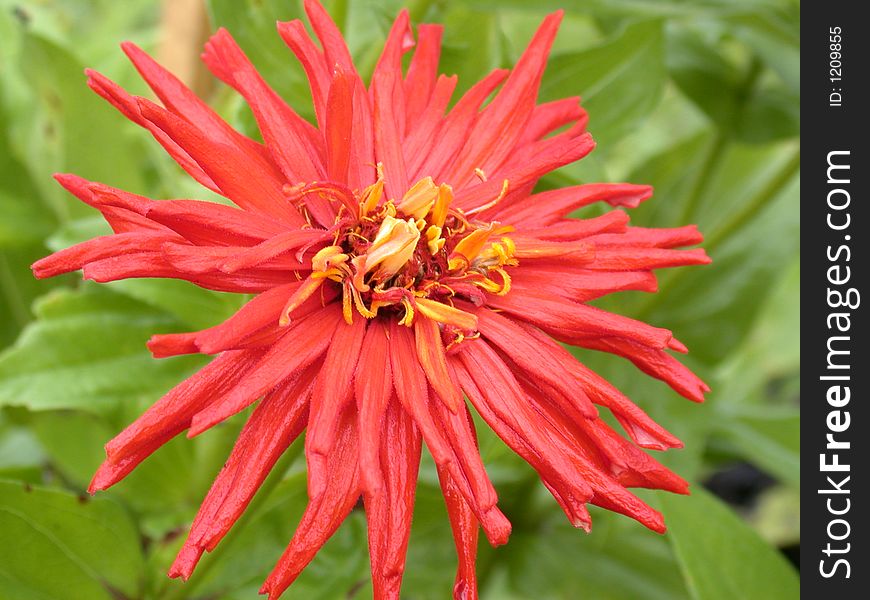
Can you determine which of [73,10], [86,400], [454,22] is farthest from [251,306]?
[73,10]

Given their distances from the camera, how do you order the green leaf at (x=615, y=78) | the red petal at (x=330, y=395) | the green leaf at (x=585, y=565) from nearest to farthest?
the red petal at (x=330, y=395) < the green leaf at (x=615, y=78) < the green leaf at (x=585, y=565)

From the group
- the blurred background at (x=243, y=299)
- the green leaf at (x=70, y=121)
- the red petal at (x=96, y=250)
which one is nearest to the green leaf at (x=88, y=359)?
the blurred background at (x=243, y=299)

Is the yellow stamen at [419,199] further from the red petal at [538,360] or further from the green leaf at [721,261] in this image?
the green leaf at [721,261]

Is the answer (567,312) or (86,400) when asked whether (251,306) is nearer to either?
(567,312)

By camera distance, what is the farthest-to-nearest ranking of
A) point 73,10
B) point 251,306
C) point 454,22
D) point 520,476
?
point 73,10 → point 520,476 → point 454,22 → point 251,306

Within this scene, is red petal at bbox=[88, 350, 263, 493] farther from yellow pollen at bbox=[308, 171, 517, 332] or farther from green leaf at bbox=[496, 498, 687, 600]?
green leaf at bbox=[496, 498, 687, 600]

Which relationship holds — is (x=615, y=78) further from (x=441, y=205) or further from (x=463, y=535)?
(x=463, y=535)
